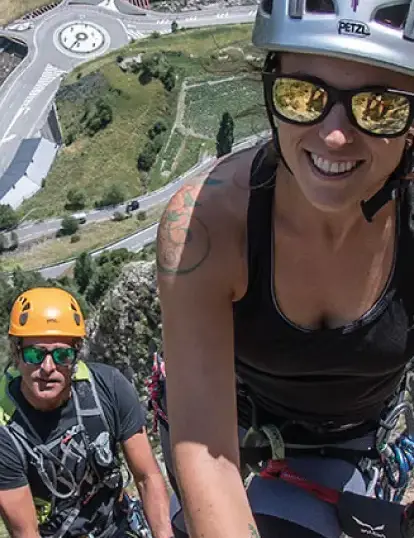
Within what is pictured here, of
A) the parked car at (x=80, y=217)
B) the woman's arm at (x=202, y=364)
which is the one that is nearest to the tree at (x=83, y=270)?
the parked car at (x=80, y=217)

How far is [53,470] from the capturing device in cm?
547

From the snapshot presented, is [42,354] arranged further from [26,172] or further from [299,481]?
[26,172]

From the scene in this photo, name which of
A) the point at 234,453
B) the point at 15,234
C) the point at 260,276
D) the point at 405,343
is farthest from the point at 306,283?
the point at 15,234

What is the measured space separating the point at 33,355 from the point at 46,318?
26 cm

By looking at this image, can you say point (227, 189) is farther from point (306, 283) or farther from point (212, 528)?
point (212, 528)

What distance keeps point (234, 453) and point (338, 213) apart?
89 cm

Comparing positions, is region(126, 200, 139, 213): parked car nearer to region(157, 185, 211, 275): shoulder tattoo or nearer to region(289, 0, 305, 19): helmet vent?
region(157, 185, 211, 275): shoulder tattoo

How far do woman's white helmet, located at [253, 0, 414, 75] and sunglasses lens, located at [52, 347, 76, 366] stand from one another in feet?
10.2

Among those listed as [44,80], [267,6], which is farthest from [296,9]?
[44,80]

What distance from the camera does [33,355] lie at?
17.9 feet

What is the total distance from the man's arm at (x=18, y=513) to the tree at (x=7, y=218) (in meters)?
74.6

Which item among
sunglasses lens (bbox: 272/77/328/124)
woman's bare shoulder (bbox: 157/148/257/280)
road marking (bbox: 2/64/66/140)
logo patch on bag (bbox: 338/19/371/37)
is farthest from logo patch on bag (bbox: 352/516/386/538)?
road marking (bbox: 2/64/66/140)

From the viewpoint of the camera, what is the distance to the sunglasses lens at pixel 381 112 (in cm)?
260

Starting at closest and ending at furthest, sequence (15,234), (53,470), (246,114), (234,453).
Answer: (234,453) < (246,114) < (53,470) < (15,234)
